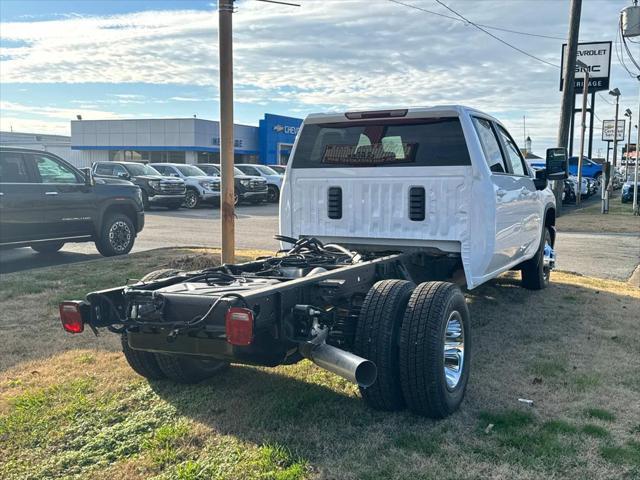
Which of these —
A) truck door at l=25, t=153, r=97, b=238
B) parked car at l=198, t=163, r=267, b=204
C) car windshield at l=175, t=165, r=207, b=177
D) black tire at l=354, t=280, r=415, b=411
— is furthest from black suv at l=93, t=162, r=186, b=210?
black tire at l=354, t=280, r=415, b=411

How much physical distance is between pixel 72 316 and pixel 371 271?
2090 mm

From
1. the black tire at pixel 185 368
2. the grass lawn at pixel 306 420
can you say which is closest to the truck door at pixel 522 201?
the grass lawn at pixel 306 420

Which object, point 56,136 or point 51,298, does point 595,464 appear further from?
point 56,136

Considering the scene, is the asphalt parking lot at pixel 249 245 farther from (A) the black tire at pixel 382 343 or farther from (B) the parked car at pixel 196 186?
(A) the black tire at pixel 382 343

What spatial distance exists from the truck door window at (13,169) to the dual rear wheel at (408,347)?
24.9ft

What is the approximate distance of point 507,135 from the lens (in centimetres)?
698

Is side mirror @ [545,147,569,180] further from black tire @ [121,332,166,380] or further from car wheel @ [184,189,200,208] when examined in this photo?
car wheel @ [184,189,200,208]

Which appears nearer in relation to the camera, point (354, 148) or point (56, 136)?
point (354, 148)

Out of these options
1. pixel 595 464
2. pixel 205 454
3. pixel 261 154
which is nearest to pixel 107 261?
pixel 205 454

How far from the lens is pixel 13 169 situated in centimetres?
973

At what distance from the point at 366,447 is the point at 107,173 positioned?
806 inches

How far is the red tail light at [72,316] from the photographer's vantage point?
3.90 meters

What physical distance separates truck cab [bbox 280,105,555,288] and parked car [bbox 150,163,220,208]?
708 inches

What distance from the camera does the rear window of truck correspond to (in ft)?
18.5
